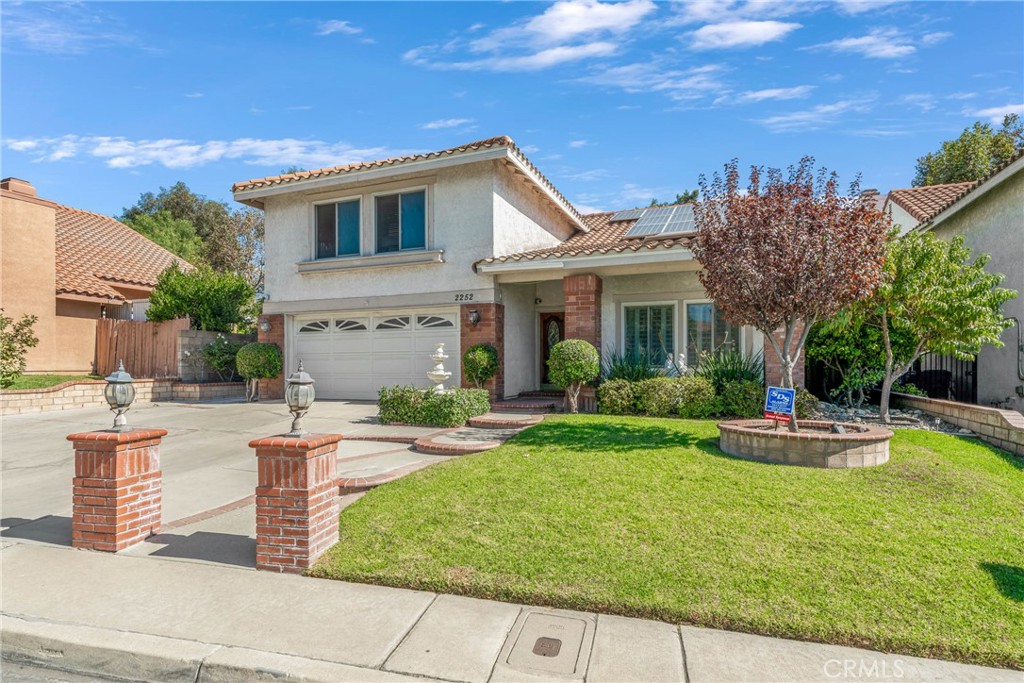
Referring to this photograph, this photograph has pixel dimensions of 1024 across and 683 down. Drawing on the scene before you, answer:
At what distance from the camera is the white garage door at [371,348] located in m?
13.0

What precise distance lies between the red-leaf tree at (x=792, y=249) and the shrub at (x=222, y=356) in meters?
14.1

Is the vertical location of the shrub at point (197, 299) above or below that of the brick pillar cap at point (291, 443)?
above

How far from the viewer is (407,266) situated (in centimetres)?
1297

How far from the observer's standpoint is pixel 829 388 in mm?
11484

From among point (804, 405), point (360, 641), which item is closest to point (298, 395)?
point (360, 641)

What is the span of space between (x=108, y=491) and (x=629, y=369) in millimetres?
8593

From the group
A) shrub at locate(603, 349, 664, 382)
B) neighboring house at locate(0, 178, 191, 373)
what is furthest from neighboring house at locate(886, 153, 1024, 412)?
neighboring house at locate(0, 178, 191, 373)

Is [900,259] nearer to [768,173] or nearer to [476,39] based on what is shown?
[768,173]

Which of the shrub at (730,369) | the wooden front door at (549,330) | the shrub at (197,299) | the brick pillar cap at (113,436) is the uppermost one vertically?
the shrub at (197,299)

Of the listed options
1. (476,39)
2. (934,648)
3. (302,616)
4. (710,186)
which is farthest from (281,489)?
(476,39)

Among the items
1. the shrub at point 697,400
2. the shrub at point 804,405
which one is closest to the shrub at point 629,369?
the shrub at point 697,400

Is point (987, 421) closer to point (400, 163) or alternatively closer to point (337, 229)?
point (400, 163)

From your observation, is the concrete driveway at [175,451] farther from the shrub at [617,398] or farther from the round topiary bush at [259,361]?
the shrub at [617,398]

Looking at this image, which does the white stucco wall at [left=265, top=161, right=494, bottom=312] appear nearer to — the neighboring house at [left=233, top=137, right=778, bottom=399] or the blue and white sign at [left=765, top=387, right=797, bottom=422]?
the neighboring house at [left=233, top=137, right=778, bottom=399]
